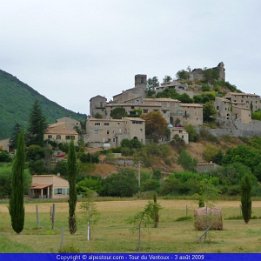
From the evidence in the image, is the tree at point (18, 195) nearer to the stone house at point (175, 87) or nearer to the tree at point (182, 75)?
the stone house at point (175, 87)

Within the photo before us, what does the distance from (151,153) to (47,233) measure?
66.9 meters

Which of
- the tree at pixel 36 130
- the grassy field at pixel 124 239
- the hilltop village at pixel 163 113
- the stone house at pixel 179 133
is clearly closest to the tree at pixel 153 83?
the hilltop village at pixel 163 113

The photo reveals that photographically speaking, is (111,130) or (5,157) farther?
(111,130)

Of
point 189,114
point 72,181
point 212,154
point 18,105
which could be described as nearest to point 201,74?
point 189,114

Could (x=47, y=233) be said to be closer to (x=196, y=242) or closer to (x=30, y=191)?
(x=196, y=242)

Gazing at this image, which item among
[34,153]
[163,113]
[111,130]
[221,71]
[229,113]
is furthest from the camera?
[221,71]

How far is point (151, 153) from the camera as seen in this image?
9750 centimetres

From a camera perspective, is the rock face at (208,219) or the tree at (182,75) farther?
the tree at (182,75)

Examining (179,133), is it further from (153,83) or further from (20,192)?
(20,192)

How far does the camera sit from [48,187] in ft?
251

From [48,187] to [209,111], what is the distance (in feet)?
154

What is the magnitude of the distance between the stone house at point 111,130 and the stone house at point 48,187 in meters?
20.9

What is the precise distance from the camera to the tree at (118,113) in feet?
350

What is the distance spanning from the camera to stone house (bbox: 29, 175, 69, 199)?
250 ft
